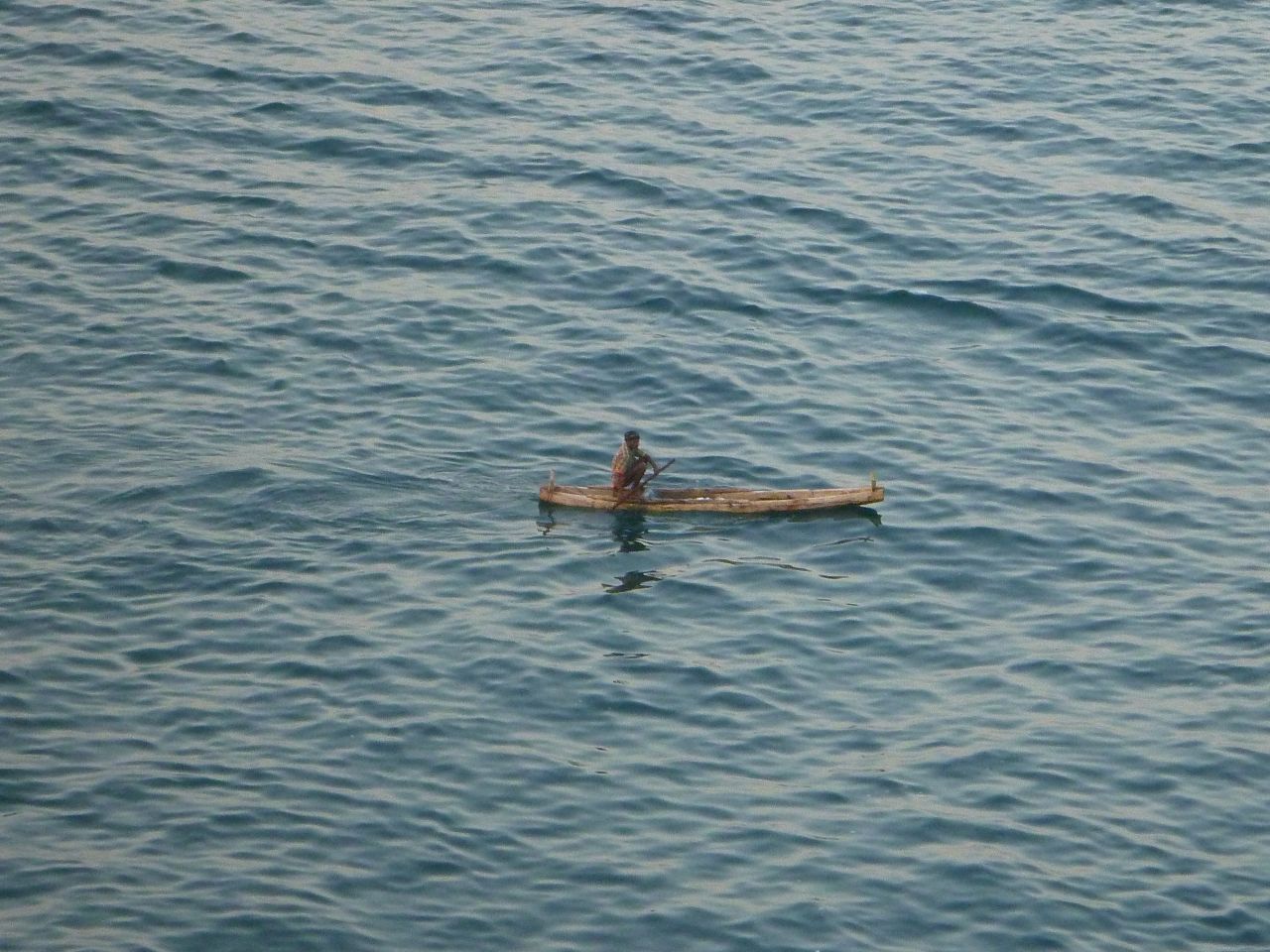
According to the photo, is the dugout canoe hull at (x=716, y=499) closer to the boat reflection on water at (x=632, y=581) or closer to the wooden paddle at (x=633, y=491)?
the wooden paddle at (x=633, y=491)

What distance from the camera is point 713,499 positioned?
2852 centimetres

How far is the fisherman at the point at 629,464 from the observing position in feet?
93.0

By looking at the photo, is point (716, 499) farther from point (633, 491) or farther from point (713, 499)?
point (633, 491)

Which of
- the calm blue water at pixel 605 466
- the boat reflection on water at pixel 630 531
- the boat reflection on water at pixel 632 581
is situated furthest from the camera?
the boat reflection on water at pixel 630 531

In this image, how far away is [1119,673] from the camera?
25516 mm

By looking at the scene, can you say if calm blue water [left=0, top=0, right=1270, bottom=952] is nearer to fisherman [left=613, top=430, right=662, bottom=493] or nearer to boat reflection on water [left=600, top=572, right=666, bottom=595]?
boat reflection on water [left=600, top=572, right=666, bottom=595]

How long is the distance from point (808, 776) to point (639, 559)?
5.46 m

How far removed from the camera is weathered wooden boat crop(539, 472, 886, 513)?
28.4 metres

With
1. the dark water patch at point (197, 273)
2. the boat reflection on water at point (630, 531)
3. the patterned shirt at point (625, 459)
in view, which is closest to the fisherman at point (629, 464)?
the patterned shirt at point (625, 459)

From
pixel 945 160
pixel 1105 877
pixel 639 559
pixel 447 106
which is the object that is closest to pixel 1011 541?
pixel 639 559

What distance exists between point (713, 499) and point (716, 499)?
45 millimetres

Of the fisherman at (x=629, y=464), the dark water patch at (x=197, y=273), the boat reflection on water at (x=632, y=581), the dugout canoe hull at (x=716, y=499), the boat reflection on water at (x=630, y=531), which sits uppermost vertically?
the dark water patch at (x=197, y=273)

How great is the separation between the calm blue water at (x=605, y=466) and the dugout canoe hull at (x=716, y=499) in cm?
34

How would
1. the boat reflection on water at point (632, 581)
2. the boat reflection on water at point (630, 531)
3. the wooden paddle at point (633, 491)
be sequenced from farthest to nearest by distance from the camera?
1. the wooden paddle at point (633, 491)
2. the boat reflection on water at point (630, 531)
3. the boat reflection on water at point (632, 581)
